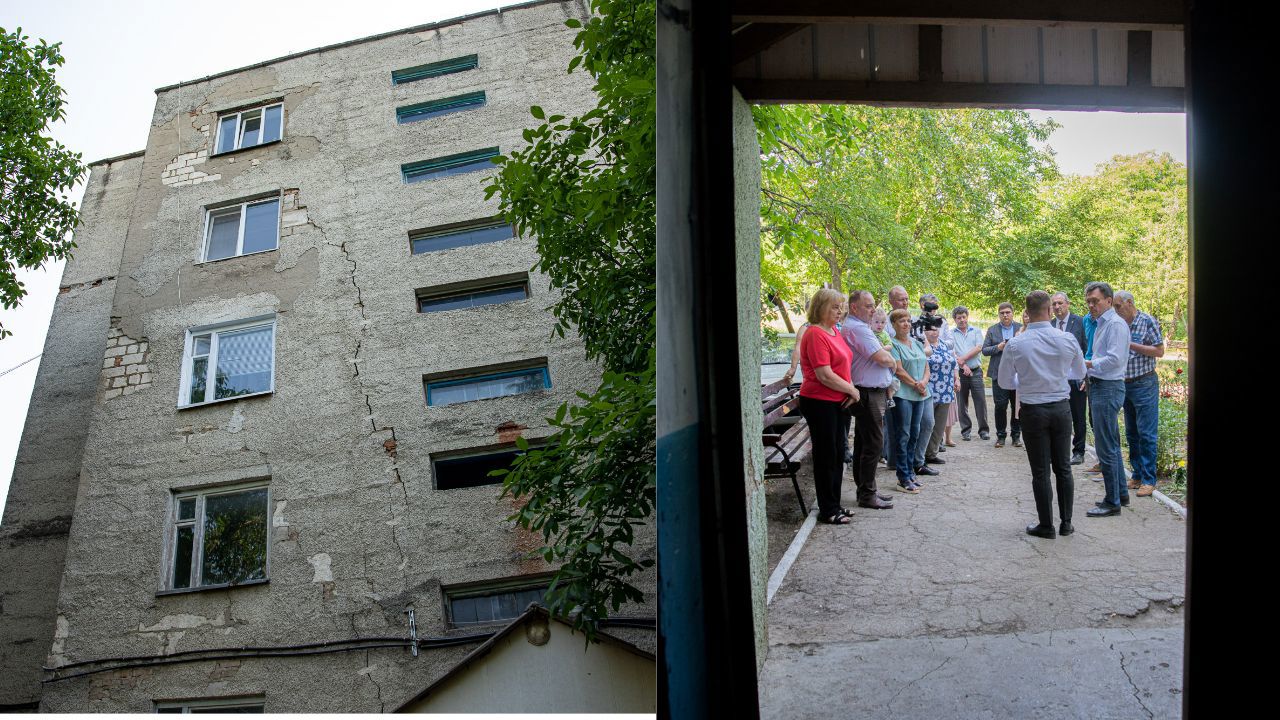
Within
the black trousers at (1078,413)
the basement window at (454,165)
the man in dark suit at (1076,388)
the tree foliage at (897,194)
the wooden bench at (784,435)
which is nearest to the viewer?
the basement window at (454,165)

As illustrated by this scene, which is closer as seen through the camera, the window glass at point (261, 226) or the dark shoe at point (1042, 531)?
the window glass at point (261, 226)

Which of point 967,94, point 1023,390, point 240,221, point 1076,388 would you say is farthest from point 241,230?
point 1076,388

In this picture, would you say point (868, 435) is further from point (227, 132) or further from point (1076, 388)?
point (227, 132)

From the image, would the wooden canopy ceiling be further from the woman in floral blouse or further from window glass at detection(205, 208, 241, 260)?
the woman in floral blouse

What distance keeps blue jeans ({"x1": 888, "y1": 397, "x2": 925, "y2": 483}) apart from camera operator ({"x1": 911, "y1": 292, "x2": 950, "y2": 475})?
10 centimetres

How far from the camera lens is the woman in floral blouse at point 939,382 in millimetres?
4918

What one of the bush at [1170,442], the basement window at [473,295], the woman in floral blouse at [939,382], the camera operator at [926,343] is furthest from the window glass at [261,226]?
the bush at [1170,442]

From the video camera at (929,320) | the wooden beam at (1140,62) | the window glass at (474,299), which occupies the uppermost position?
the wooden beam at (1140,62)

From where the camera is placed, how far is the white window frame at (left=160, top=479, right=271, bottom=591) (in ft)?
7.46

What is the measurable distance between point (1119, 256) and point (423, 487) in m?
6.58

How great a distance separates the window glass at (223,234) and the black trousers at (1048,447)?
3022 mm

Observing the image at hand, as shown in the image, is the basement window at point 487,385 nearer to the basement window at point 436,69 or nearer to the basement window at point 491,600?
the basement window at point 491,600

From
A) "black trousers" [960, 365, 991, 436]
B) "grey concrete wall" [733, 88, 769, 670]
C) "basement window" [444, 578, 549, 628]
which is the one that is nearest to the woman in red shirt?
"grey concrete wall" [733, 88, 769, 670]

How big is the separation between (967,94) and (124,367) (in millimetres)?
2628
